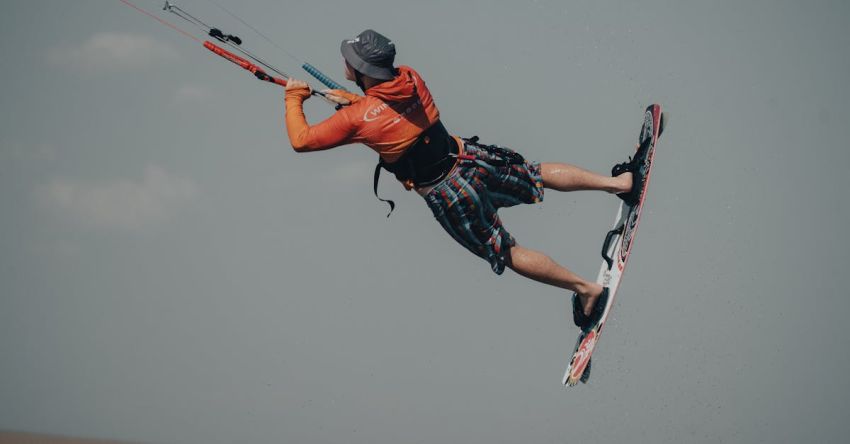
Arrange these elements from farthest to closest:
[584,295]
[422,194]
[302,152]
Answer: [584,295]
[422,194]
[302,152]

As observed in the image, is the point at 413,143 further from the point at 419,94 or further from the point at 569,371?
the point at 569,371

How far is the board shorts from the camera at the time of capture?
9000mm

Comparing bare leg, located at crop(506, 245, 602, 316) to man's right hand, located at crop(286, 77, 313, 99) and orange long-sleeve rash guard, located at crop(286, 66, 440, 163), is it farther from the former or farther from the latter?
man's right hand, located at crop(286, 77, 313, 99)

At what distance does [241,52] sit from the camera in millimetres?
8742

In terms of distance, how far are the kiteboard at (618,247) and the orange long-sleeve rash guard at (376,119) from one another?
2.68m

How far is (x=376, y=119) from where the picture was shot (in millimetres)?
8328

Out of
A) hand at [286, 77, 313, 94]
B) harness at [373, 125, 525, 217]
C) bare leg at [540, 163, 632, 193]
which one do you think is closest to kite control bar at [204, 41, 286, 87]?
hand at [286, 77, 313, 94]

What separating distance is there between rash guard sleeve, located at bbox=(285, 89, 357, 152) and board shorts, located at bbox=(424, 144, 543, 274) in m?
1.13

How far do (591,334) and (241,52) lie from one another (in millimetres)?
4713

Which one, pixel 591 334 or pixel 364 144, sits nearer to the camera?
pixel 364 144

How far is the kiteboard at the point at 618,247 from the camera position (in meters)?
10.0

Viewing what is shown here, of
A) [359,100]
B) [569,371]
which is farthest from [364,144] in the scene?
[569,371]

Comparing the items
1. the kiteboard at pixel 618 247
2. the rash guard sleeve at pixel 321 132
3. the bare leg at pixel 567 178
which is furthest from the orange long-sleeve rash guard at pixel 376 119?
the kiteboard at pixel 618 247

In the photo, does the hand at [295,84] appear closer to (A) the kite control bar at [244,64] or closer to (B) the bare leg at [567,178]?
(A) the kite control bar at [244,64]
